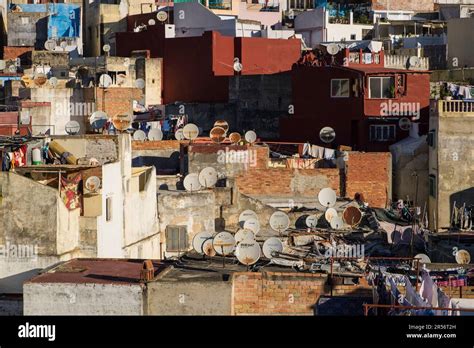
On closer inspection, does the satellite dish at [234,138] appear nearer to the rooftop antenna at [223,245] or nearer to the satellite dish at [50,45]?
Result: the satellite dish at [50,45]

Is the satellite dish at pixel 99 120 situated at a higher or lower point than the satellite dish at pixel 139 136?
higher

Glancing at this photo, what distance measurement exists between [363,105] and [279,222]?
11038 mm

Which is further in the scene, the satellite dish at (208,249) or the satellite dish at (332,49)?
the satellite dish at (332,49)

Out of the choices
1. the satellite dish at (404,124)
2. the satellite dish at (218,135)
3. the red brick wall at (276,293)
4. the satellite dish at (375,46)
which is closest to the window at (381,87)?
the satellite dish at (404,124)

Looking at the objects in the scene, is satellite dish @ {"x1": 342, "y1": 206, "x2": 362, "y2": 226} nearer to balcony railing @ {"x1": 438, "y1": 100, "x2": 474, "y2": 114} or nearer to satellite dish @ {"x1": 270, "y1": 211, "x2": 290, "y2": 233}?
satellite dish @ {"x1": 270, "y1": 211, "x2": 290, "y2": 233}

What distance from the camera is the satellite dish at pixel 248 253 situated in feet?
100

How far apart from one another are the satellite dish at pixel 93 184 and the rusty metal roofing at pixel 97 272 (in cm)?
381

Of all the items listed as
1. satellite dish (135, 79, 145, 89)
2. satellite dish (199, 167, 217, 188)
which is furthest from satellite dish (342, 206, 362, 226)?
satellite dish (135, 79, 145, 89)

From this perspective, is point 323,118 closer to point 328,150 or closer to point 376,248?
point 328,150

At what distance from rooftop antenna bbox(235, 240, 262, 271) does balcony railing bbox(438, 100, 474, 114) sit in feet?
53.8

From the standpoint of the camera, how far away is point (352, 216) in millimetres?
41969

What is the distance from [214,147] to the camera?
46062mm

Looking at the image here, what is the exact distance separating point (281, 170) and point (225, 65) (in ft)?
37.7
